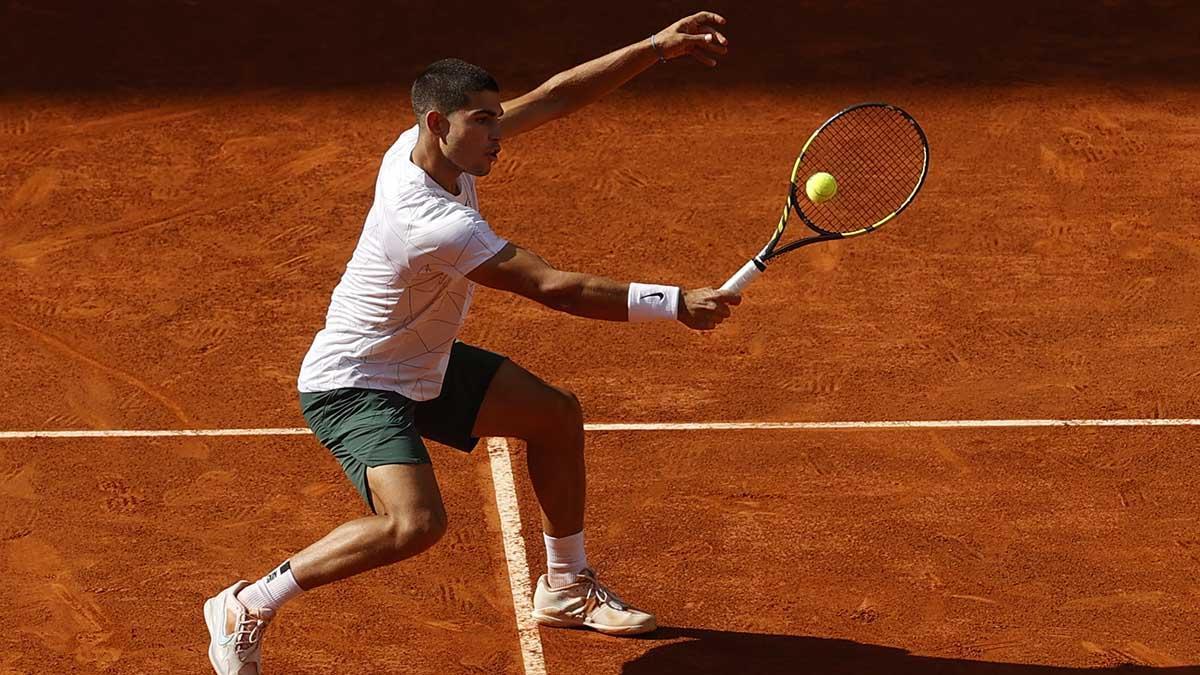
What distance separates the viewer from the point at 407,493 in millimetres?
5617

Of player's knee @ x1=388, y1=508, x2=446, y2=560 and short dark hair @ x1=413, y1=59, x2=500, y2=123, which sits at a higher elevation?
short dark hair @ x1=413, y1=59, x2=500, y2=123

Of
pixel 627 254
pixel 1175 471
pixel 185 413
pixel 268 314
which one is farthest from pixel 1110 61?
pixel 185 413

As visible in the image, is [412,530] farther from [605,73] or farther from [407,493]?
[605,73]

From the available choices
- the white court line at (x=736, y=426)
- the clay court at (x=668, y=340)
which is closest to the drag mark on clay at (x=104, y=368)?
the clay court at (x=668, y=340)

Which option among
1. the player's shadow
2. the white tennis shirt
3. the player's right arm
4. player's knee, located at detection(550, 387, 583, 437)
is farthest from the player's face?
the player's shadow

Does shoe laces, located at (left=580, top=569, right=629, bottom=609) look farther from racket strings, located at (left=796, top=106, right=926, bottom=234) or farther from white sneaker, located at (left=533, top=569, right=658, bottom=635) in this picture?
racket strings, located at (left=796, top=106, right=926, bottom=234)

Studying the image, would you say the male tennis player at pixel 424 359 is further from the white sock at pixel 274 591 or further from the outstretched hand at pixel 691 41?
the outstretched hand at pixel 691 41

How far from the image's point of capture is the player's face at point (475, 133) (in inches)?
221

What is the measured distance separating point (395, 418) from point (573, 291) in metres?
0.79

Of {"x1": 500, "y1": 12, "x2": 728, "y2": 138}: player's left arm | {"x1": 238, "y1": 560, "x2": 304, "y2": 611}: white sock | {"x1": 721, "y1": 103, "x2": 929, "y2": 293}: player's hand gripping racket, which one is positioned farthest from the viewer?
{"x1": 721, "y1": 103, "x2": 929, "y2": 293}: player's hand gripping racket

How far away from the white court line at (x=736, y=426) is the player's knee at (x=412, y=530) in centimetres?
229

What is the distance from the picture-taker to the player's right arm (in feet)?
18.0

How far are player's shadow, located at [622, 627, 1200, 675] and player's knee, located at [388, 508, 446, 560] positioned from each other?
3.39 ft

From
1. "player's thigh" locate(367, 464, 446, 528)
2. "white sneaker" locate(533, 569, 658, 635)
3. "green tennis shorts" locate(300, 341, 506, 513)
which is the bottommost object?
"white sneaker" locate(533, 569, 658, 635)
